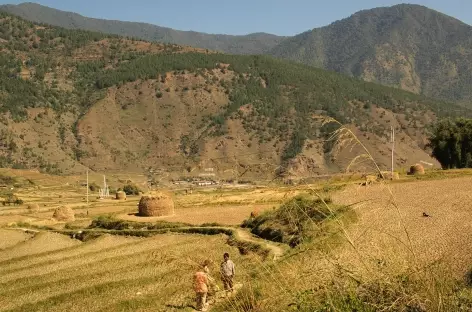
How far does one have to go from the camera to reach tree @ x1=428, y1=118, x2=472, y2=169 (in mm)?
67688

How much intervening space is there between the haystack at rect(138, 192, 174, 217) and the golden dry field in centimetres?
112

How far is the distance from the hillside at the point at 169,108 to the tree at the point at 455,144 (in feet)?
147

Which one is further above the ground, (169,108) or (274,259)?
(274,259)

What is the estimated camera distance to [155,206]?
49.8 meters

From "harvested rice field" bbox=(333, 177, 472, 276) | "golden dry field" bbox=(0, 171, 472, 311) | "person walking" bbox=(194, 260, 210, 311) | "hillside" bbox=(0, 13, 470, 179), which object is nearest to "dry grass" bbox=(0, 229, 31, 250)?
"golden dry field" bbox=(0, 171, 472, 311)

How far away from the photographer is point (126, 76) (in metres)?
163

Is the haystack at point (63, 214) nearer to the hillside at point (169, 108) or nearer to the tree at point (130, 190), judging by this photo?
the tree at point (130, 190)

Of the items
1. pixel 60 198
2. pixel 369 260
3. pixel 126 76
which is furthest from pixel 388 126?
pixel 369 260

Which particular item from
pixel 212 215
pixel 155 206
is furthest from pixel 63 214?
pixel 212 215

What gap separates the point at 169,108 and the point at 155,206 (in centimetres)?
10534

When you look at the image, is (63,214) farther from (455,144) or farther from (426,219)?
(455,144)

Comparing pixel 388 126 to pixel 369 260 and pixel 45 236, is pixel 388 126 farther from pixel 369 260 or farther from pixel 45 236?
pixel 369 260

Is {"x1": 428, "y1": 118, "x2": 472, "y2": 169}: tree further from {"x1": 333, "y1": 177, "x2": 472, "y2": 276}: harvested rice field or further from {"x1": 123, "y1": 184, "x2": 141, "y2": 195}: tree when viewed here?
{"x1": 123, "y1": 184, "x2": 141, "y2": 195}: tree

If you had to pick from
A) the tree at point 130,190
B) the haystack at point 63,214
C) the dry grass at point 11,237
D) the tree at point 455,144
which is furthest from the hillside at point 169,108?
the dry grass at point 11,237
